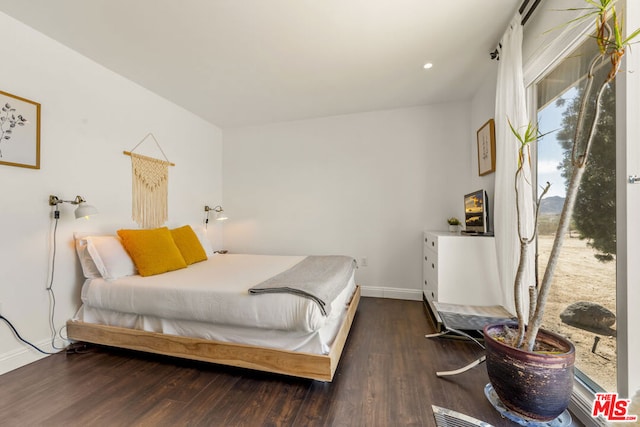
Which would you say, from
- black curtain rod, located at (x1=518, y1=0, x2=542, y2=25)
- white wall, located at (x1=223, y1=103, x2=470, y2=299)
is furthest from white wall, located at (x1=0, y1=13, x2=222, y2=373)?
black curtain rod, located at (x1=518, y1=0, x2=542, y2=25)

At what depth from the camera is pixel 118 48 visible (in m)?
2.21

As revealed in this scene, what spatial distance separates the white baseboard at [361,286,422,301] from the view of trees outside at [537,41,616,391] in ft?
5.37

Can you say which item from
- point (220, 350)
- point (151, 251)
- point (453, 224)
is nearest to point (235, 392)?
point (220, 350)

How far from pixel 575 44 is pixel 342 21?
1.52 metres

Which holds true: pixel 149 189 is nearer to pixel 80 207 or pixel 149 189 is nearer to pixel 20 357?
pixel 80 207

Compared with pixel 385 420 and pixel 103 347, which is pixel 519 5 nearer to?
pixel 385 420

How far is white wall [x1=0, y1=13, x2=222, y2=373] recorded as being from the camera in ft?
6.19

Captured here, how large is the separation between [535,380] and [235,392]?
168cm

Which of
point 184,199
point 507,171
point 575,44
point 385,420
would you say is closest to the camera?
point 385,420

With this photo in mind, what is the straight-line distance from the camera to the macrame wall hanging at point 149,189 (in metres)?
2.81

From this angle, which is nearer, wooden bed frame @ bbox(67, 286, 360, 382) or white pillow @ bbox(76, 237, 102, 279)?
wooden bed frame @ bbox(67, 286, 360, 382)

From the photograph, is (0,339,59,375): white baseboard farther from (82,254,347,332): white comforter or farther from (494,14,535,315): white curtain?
(494,14,535,315): white curtain

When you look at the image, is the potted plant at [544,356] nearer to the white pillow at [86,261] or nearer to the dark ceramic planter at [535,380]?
the dark ceramic planter at [535,380]

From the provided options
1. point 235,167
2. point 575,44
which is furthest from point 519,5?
point 235,167
